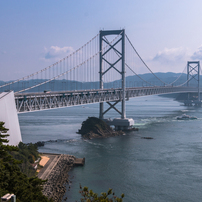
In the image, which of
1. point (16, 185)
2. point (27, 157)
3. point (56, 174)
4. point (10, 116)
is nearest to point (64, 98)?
point (10, 116)

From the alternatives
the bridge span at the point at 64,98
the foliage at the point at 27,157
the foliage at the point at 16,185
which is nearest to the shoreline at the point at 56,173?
the foliage at the point at 27,157

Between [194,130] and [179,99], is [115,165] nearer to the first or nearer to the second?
[194,130]

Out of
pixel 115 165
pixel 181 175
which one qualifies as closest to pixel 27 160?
pixel 115 165

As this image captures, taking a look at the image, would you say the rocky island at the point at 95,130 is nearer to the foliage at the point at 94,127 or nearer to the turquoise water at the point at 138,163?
the foliage at the point at 94,127

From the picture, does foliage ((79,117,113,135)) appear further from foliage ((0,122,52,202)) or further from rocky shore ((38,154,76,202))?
foliage ((0,122,52,202))

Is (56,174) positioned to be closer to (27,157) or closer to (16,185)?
(27,157)
